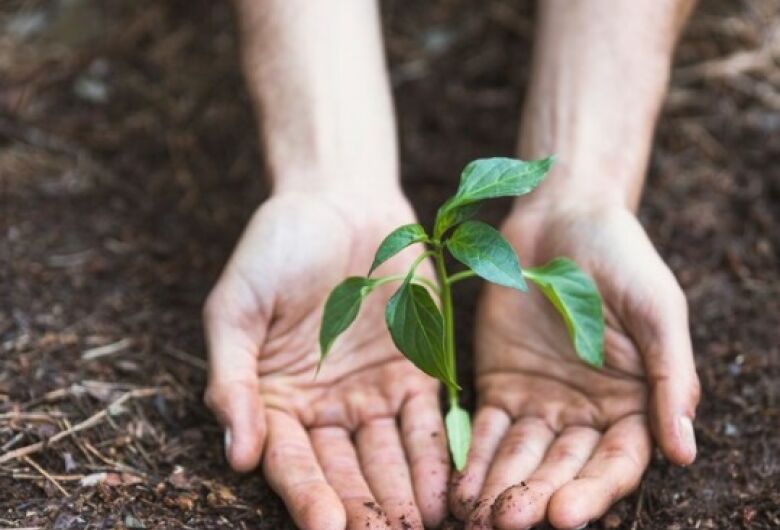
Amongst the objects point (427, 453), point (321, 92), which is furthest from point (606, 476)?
point (321, 92)

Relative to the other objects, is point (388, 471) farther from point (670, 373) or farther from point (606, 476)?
point (670, 373)

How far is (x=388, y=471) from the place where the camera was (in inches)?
81.0

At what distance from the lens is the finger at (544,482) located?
72.9 inches

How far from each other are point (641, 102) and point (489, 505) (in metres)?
1.24

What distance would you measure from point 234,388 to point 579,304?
2.31 feet

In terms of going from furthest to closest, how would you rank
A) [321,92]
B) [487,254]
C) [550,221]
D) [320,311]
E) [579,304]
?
[321,92], [550,221], [320,311], [579,304], [487,254]

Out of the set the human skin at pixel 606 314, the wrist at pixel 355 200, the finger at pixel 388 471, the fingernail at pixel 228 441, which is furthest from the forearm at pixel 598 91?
the fingernail at pixel 228 441

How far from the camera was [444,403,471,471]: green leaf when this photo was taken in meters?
2.03

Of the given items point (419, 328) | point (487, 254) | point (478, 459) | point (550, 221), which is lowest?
point (478, 459)

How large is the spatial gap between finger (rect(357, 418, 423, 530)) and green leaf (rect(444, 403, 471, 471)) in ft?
0.36

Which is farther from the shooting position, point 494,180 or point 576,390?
point 576,390

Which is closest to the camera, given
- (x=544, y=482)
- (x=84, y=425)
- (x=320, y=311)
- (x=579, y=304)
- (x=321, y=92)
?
(x=544, y=482)

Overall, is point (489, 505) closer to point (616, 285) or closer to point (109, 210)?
point (616, 285)

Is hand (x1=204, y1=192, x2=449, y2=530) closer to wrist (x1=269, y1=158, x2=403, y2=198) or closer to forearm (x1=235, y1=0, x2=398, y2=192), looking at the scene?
wrist (x1=269, y1=158, x2=403, y2=198)
